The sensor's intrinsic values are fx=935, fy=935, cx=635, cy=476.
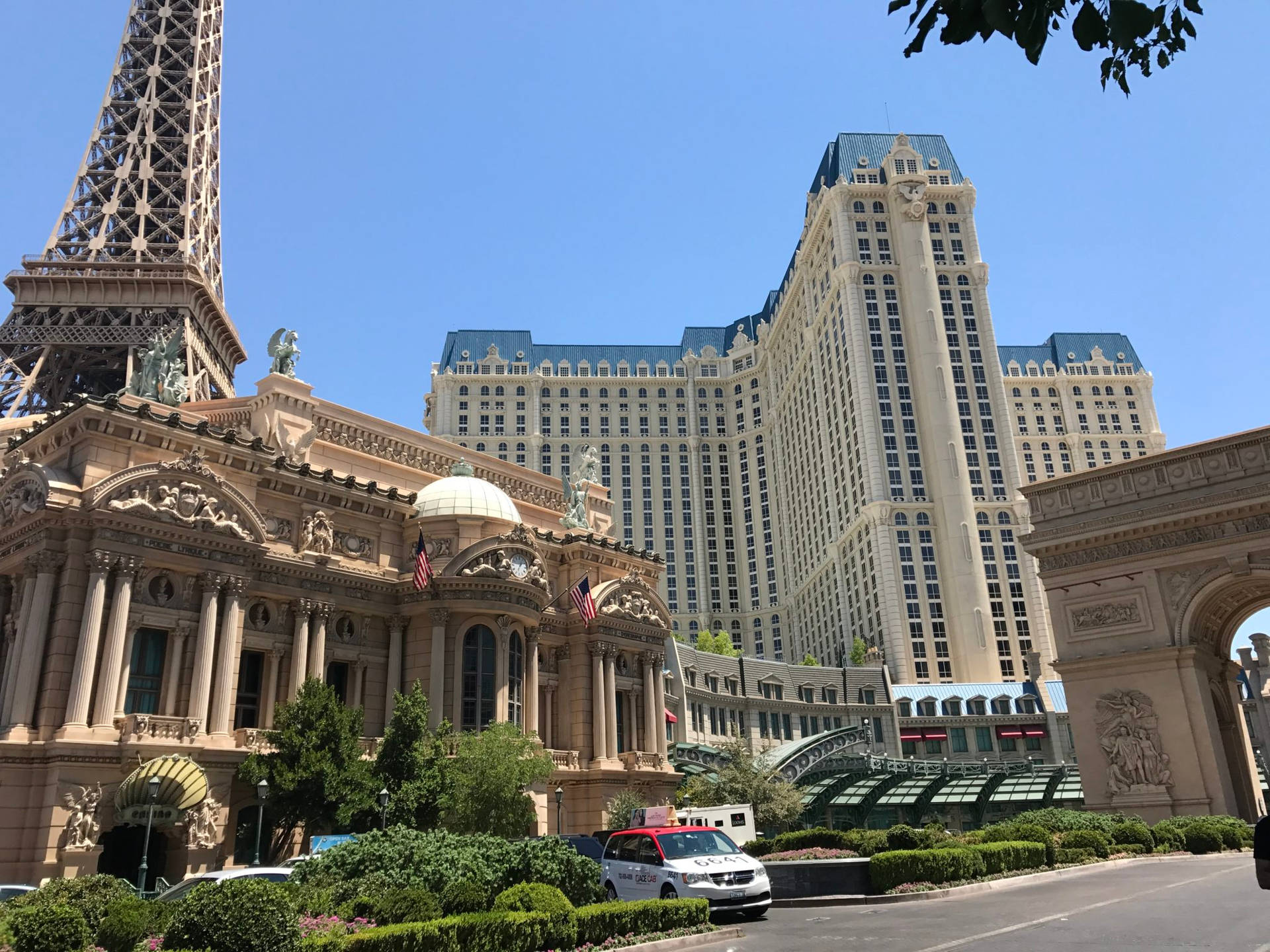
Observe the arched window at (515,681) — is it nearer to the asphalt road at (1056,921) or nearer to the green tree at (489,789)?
the green tree at (489,789)

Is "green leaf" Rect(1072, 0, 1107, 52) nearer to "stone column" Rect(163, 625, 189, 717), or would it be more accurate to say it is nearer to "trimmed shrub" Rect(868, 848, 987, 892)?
"trimmed shrub" Rect(868, 848, 987, 892)

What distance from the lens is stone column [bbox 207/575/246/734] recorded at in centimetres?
3547

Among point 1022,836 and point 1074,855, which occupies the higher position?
point 1022,836

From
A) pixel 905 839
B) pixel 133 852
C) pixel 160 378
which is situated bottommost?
pixel 905 839

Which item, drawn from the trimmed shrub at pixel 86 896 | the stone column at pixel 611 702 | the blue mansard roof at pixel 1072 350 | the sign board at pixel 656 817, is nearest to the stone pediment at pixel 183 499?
the trimmed shrub at pixel 86 896

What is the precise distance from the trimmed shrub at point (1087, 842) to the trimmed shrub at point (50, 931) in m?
28.7

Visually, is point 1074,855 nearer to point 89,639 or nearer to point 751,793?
point 751,793

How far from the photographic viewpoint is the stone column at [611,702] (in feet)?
158

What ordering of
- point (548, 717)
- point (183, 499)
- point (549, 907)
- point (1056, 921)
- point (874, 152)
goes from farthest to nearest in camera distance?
point (874, 152)
point (548, 717)
point (183, 499)
point (1056, 921)
point (549, 907)

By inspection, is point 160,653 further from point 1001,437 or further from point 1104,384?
point 1104,384

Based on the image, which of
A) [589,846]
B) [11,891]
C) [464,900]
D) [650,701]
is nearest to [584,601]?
[650,701]

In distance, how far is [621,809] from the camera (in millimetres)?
44594

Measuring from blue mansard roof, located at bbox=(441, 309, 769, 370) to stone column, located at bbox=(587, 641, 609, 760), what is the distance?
437 ft

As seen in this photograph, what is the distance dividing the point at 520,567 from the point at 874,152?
416 ft
